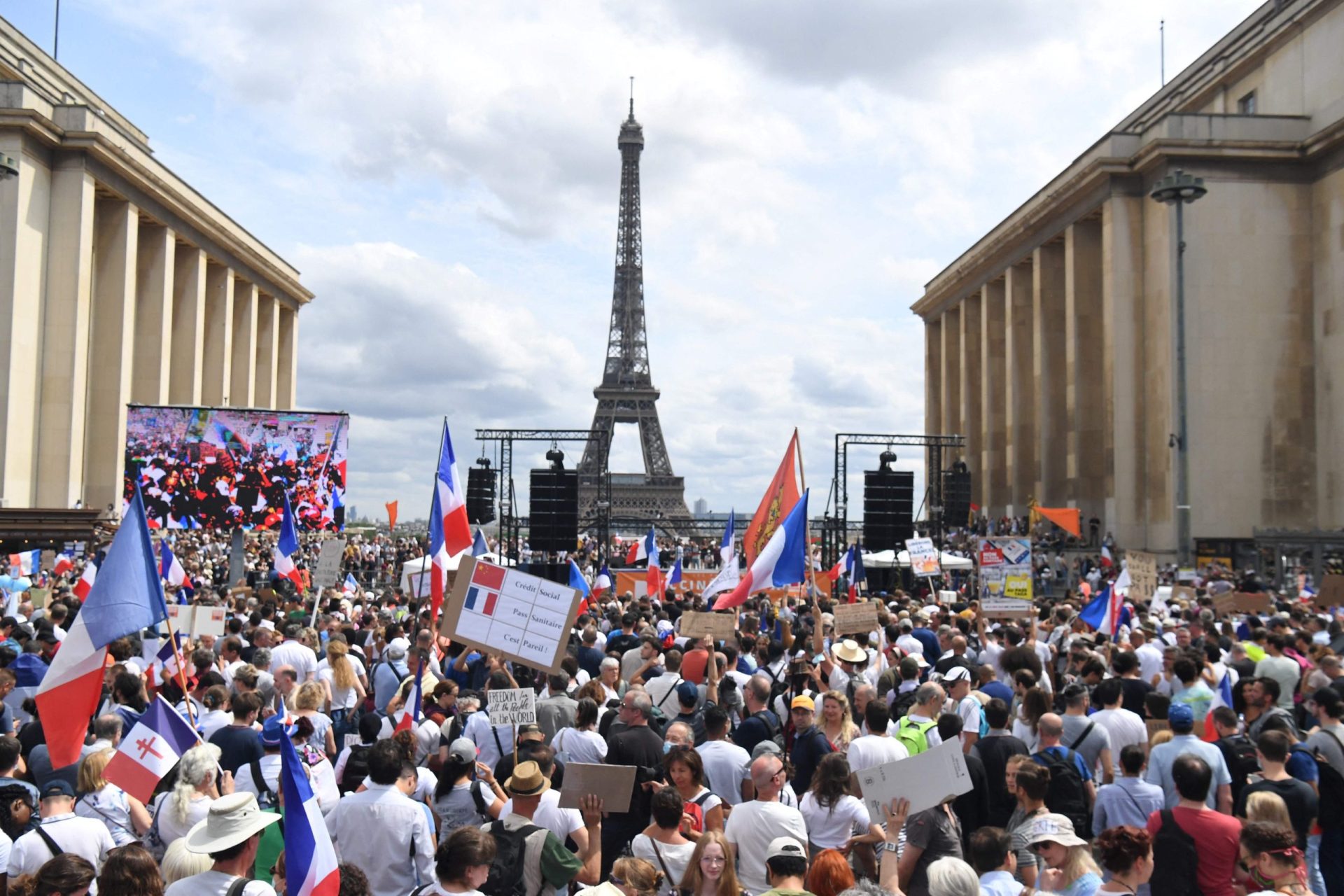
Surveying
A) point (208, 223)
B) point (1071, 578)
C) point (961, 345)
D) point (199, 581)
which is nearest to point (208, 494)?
point (199, 581)

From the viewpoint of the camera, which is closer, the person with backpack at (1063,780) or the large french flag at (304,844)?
the large french flag at (304,844)

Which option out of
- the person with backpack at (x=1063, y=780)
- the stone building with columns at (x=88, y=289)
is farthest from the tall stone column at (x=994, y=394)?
the person with backpack at (x=1063, y=780)

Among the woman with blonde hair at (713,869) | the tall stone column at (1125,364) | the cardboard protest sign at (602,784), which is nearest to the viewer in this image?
the woman with blonde hair at (713,869)

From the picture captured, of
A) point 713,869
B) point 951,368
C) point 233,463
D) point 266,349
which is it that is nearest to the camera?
point 713,869

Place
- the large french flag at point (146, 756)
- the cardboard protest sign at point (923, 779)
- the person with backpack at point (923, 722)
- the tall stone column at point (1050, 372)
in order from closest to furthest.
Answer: the cardboard protest sign at point (923, 779) < the large french flag at point (146, 756) < the person with backpack at point (923, 722) < the tall stone column at point (1050, 372)

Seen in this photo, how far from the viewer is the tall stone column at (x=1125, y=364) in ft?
130

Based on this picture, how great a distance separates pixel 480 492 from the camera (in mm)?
32812

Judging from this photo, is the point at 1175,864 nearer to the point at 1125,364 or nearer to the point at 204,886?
the point at 204,886

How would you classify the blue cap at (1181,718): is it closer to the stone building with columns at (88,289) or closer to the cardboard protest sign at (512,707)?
the cardboard protest sign at (512,707)

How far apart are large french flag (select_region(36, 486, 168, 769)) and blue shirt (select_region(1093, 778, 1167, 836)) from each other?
5.91m

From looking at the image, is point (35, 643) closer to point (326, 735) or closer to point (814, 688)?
point (326, 735)

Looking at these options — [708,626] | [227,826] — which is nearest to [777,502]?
[708,626]

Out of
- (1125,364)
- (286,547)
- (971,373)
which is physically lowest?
(286,547)

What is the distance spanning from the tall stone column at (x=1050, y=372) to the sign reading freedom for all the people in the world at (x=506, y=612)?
4087 centimetres
